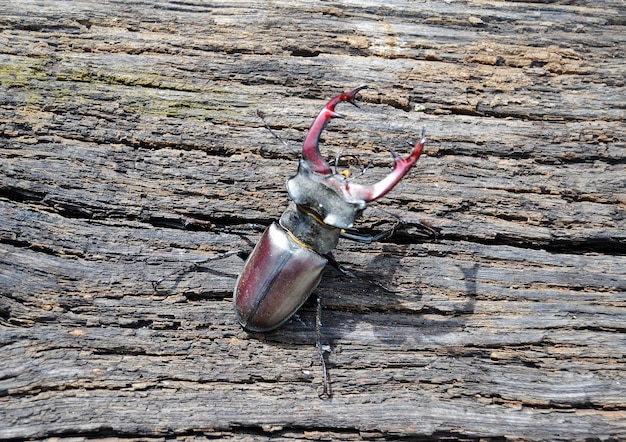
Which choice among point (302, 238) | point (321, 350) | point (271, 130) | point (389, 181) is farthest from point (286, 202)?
point (321, 350)

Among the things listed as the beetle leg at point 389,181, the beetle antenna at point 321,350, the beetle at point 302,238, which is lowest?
the beetle antenna at point 321,350

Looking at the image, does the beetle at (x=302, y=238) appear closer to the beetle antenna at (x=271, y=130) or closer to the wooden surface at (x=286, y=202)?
the wooden surface at (x=286, y=202)

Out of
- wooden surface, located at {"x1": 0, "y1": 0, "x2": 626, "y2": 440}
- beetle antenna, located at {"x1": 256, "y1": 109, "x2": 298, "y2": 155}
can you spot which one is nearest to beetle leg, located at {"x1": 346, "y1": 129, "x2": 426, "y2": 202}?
wooden surface, located at {"x1": 0, "y1": 0, "x2": 626, "y2": 440}

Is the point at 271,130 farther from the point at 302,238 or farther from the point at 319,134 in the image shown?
the point at 302,238

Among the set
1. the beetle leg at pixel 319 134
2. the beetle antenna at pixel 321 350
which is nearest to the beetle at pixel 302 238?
the beetle leg at pixel 319 134

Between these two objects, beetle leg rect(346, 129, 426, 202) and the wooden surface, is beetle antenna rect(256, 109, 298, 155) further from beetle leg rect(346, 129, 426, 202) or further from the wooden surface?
beetle leg rect(346, 129, 426, 202)

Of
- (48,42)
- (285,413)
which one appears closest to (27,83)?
(48,42)

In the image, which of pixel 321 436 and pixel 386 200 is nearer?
pixel 321 436

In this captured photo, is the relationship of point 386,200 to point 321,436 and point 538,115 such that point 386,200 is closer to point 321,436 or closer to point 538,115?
point 538,115
